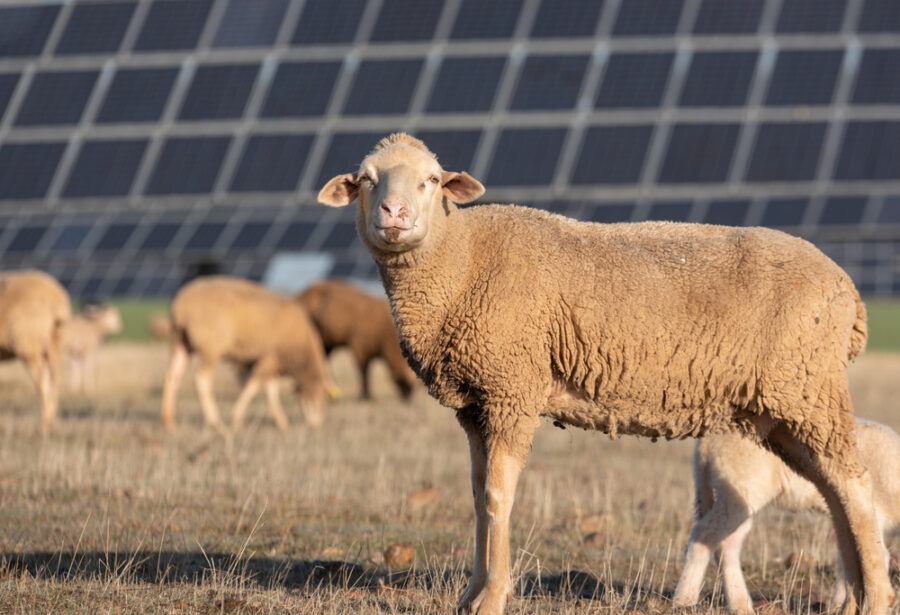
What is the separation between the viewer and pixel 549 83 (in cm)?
2208

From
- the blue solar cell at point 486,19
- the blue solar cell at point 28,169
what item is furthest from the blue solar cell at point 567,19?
the blue solar cell at point 28,169

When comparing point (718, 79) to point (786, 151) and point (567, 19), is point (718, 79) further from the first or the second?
point (567, 19)

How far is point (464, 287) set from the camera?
584cm

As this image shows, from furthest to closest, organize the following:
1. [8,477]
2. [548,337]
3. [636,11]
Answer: [636,11] < [8,477] < [548,337]

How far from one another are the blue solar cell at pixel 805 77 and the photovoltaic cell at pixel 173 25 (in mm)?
9781

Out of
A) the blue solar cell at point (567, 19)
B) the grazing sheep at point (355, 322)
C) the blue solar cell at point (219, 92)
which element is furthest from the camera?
the blue solar cell at point (567, 19)

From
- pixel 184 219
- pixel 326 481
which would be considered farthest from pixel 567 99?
pixel 326 481

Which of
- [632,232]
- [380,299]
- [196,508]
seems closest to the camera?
[632,232]

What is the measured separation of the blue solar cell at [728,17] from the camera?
73.6 ft

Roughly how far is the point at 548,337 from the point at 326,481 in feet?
14.2

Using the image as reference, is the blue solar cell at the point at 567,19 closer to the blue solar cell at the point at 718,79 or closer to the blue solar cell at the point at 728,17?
the blue solar cell at the point at 728,17

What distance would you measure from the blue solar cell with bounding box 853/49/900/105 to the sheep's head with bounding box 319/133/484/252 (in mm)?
16709

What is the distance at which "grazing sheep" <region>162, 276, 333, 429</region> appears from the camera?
14.8 m

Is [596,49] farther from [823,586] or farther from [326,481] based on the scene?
[823,586]
